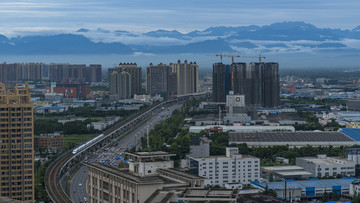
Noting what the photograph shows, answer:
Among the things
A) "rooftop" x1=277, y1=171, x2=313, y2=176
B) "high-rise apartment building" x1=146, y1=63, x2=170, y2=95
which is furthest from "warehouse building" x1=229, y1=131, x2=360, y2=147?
"high-rise apartment building" x1=146, y1=63, x2=170, y2=95

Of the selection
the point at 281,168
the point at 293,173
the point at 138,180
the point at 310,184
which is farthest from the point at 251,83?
the point at 138,180

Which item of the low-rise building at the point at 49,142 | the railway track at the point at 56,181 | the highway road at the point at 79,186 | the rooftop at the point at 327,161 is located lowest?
the highway road at the point at 79,186

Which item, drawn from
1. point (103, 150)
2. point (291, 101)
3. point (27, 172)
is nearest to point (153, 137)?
point (103, 150)

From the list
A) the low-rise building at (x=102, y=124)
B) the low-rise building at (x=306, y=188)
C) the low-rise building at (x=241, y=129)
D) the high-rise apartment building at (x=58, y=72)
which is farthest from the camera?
the high-rise apartment building at (x=58, y=72)

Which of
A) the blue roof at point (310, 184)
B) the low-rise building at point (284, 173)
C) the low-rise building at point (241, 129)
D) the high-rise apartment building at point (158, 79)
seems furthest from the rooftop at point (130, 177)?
the high-rise apartment building at point (158, 79)

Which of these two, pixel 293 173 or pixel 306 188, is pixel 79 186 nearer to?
pixel 293 173

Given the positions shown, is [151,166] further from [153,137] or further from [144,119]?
[144,119]

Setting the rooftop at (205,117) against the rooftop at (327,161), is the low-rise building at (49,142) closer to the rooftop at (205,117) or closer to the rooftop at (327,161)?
the rooftop at (327,161)
